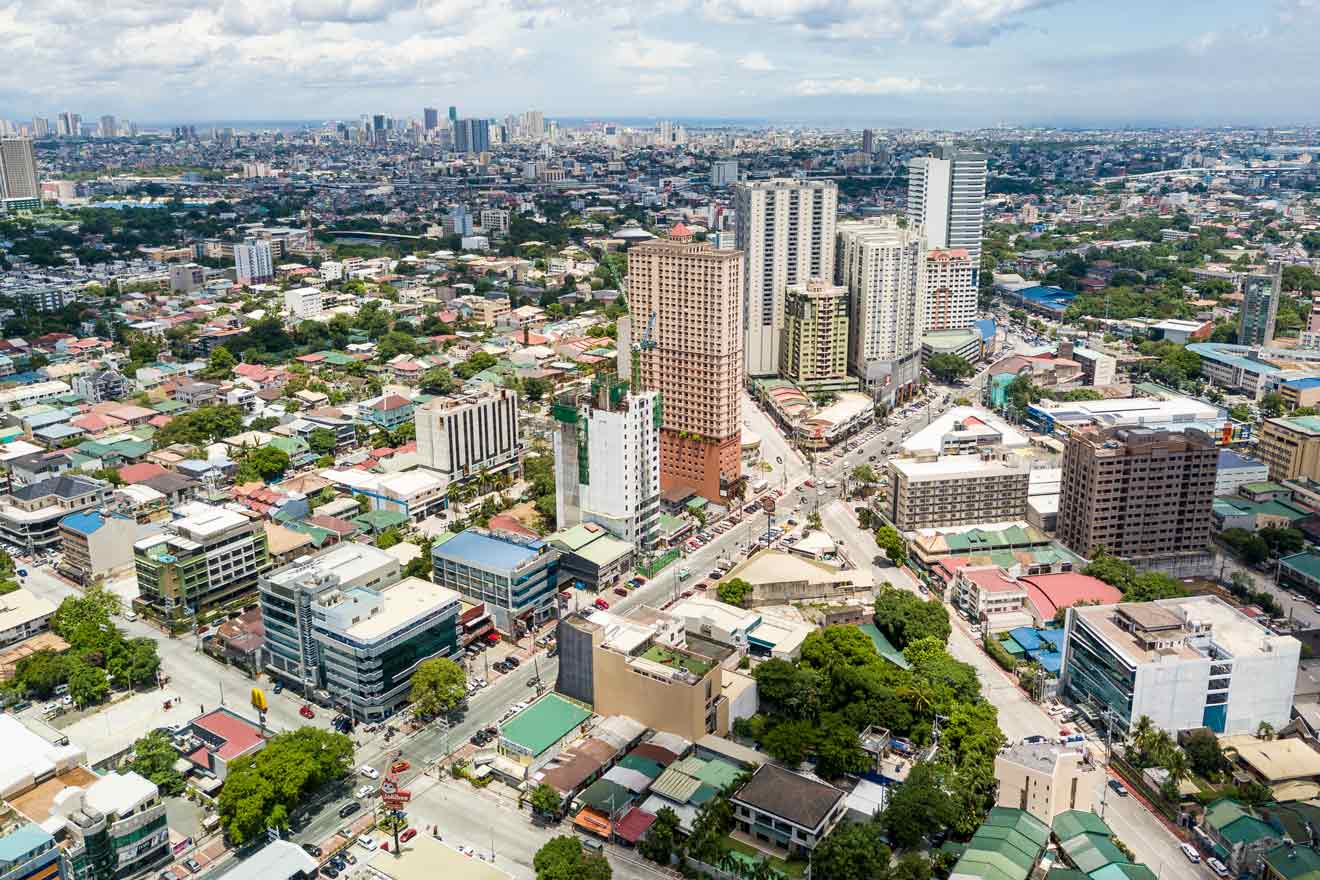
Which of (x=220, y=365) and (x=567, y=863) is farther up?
(x=220, y=365)

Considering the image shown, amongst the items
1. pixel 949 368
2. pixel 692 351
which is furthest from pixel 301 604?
pixel 949 368

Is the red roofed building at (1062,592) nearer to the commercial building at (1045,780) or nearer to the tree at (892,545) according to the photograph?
the tree at (892,545)

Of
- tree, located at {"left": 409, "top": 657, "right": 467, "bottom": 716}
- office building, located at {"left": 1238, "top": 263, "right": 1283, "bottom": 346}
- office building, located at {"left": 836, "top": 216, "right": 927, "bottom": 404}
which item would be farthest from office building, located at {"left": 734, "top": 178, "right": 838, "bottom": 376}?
tree, located at {"left": 409, "top": 657, "right": 467, "bottom": 716}

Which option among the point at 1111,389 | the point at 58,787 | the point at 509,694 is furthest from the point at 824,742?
the point at 1111,389

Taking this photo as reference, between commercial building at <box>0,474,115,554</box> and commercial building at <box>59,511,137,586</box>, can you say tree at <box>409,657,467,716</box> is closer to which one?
commercial building at <box>59,511,137,586</box>

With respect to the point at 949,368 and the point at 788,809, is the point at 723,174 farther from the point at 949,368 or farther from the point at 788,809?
the point at 788,809

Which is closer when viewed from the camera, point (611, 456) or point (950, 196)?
point (611, 456)

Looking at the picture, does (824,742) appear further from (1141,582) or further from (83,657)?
(83,657)
